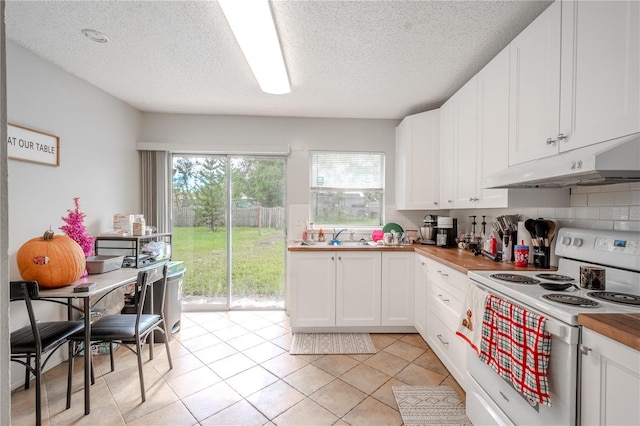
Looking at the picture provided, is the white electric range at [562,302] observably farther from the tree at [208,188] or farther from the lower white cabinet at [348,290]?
the tree at [208,188]

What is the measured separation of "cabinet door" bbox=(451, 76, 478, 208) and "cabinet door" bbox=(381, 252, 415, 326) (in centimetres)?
84

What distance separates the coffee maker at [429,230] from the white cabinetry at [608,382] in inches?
85.7

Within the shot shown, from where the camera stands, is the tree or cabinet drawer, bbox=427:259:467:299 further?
the tree

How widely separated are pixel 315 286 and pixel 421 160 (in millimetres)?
1814

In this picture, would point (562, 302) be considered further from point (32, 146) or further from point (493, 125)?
point (32, 146)

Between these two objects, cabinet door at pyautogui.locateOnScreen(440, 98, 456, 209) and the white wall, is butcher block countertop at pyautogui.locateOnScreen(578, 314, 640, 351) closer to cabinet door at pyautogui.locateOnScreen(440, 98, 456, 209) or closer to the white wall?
cabinet door at pyautogui.locateOnScreen(440, 98, 456, 209)

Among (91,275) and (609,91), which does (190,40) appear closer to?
(91,275)

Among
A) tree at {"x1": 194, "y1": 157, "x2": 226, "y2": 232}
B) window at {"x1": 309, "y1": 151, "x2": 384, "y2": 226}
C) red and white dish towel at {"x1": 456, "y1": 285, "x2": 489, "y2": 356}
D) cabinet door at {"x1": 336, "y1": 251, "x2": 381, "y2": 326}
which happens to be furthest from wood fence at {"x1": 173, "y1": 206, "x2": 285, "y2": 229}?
red and white dish towel at {"x1": 456, "y1": 285, "x2": 489, "y2": 356}

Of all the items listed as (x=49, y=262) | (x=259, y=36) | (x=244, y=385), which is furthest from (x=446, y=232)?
(x=49, y=262)

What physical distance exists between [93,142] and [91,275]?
1.39 meters

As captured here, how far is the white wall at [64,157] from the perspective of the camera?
204 centimetres

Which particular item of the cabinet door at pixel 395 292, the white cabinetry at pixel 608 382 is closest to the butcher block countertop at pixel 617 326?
the white cabinetry at pixel 608 382

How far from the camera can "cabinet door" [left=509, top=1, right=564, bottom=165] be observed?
152 centimetres

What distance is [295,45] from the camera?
1992 mm
